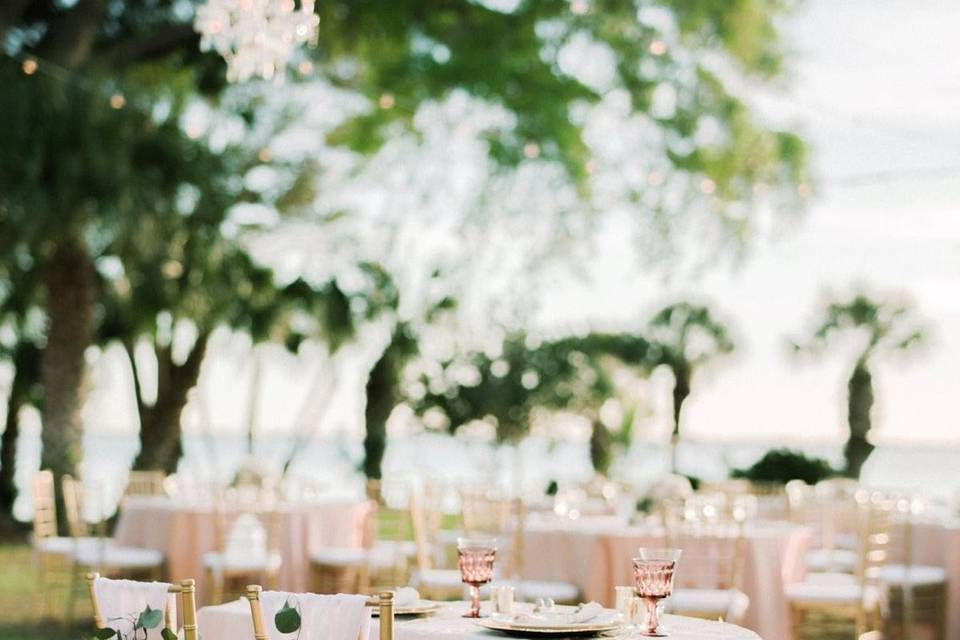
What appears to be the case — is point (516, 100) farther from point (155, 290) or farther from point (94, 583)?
point (94, 583)

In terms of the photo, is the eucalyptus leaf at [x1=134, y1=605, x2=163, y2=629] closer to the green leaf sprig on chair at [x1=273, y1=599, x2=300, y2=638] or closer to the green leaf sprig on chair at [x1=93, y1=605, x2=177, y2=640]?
the green leaf sprig on chair at [x1=93, y1=605, x2=177, y2=640]

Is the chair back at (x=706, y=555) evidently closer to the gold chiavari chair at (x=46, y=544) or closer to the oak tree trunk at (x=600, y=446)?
the gold chiavari chair at (x=46, y=544)

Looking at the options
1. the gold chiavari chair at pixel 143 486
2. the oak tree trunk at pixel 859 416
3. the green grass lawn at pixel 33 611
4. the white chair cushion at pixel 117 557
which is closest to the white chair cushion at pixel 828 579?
the white chair cushion at pixel 117 557

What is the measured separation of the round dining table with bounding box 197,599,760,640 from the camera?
3.44m

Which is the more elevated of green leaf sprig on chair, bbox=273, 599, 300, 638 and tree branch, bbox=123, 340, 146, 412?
tree branch, bbox=123, 340, 146, 412

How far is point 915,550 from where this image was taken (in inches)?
346

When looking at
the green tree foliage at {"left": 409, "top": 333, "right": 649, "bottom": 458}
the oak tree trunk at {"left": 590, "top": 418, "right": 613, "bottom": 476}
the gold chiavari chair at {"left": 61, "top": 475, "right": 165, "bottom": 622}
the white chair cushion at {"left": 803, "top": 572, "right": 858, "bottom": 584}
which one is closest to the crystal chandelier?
the gold chiavari chair at {"left": 61, "top": 475, "right": 165, "bottom": 622}

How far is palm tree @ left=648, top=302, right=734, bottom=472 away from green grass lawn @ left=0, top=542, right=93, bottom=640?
32.1ft

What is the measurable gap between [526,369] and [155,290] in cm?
527

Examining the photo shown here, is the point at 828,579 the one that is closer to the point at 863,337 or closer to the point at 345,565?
the point at 345,565

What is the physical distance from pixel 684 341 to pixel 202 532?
11358mm

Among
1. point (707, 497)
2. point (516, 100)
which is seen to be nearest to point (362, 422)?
point (516, 100)

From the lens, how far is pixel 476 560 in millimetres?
3629

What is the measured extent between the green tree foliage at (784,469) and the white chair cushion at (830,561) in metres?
5.55
